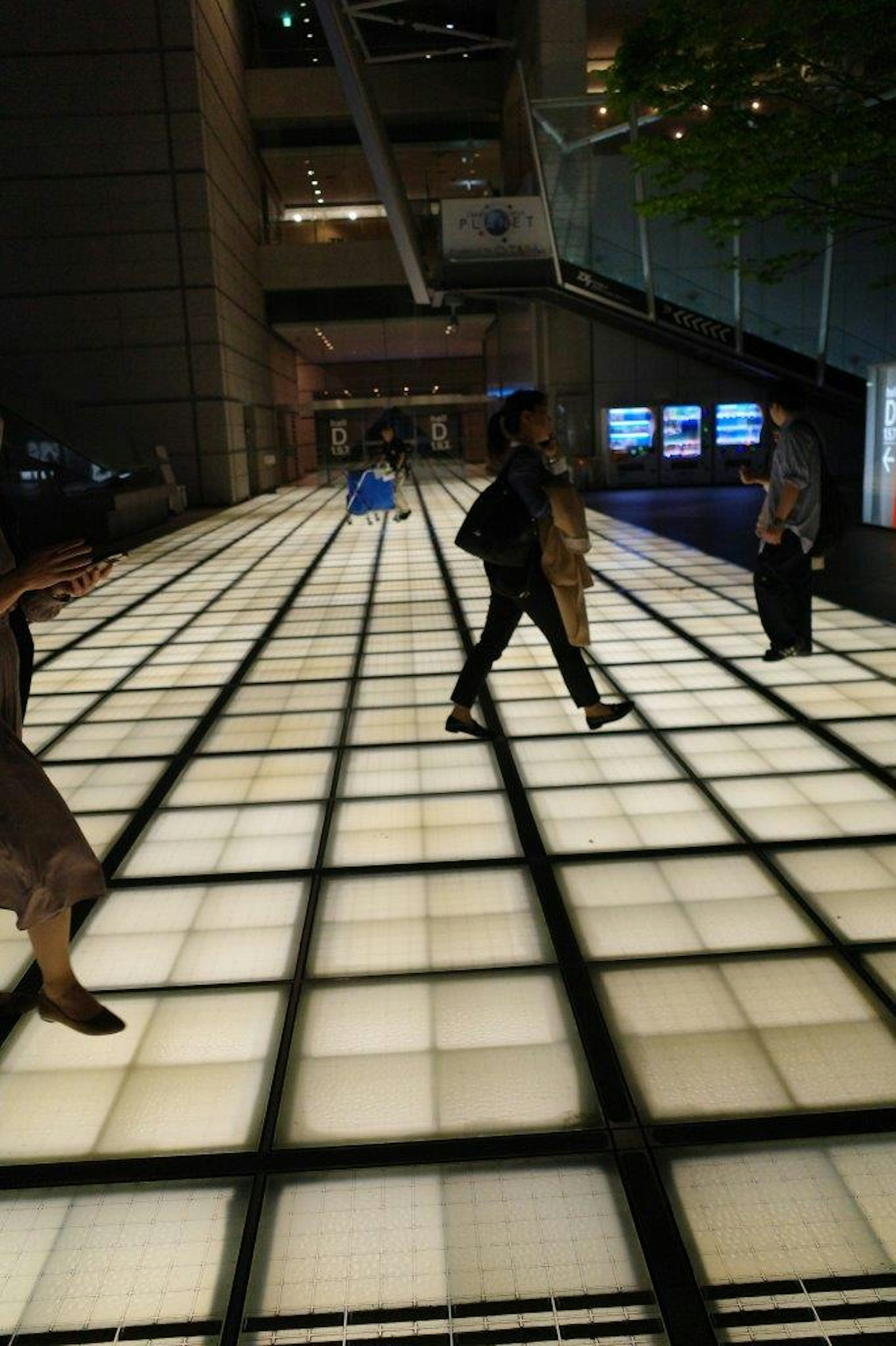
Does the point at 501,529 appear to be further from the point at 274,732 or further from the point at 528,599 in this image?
the point at 274,732

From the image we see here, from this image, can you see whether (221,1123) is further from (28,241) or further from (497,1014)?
(28,241)

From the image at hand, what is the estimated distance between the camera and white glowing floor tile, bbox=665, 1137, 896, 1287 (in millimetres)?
1721

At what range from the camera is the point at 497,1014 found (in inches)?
98.5

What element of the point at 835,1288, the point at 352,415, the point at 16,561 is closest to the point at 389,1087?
the point at 835,1288

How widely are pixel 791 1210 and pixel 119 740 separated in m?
3.97

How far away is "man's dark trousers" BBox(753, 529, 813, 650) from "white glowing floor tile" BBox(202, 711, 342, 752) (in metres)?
2.69

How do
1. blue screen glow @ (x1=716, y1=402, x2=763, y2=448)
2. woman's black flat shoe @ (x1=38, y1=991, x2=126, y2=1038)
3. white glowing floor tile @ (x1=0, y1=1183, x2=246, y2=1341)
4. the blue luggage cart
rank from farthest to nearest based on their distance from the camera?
blue screen glow @ (x1=716, y1=402, x2=763, y2=448) → the blue luggage cart → woman's black flat shoe @ (x1=38, y1=991, x2=126, y2=1038) → white glowing floor tile @ (x1=0, y1=1183, x2=246, y2=1341)

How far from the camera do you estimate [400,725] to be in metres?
5.05

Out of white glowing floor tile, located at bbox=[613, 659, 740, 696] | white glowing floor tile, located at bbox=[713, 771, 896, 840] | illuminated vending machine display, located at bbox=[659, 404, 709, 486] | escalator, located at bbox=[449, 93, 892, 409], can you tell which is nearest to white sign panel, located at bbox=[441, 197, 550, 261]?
escalator, located at bbox=[449, 93, 892, 409]

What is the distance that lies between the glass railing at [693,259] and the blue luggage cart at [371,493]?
225 inches

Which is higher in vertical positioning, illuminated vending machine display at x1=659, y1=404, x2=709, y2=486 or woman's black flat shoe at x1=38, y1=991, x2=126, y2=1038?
illuminated vending machine display at x1=659, y1=404, x2=709, y2=486

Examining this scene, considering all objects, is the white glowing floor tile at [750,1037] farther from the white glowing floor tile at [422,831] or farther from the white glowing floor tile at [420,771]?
the white glowing floor tile at [420,771]

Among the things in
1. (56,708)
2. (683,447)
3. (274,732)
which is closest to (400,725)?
(274,732)

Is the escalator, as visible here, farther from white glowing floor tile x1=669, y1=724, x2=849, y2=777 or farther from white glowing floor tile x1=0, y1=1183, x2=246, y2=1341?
white glowing floor tile x1=0, y1=1183, x2=246, y2=1341
